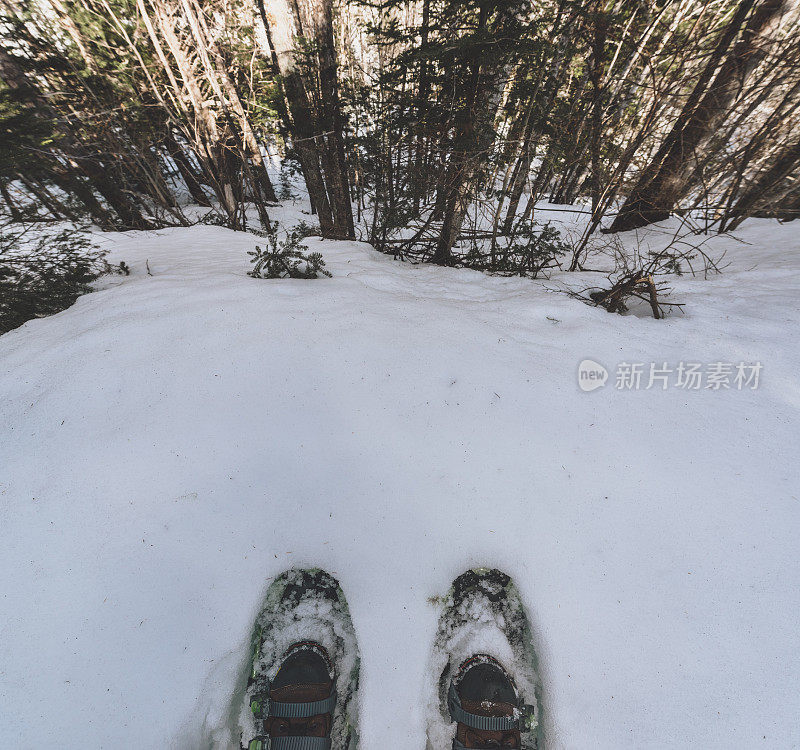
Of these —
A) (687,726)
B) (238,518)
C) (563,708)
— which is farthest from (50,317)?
(687,726)

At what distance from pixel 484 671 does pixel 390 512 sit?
753 millimetres

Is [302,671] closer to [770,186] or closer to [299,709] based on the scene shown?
[299,709]

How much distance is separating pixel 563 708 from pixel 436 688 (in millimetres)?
460

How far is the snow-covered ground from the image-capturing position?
3.69 feet

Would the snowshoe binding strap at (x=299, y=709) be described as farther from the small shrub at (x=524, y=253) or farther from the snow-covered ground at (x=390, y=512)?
the small shrub at (x=524, y=253)

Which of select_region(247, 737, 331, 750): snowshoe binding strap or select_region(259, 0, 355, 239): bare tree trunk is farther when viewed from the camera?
select_region(259, 0, 355, 239): bare tree trunk

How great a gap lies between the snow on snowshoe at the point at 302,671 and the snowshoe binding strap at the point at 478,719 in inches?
14.8

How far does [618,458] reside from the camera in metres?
1.51

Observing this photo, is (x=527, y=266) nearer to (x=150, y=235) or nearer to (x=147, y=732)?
(x=147, y=732)

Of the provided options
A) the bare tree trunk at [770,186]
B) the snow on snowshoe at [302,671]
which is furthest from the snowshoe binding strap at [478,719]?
the bare tree trunk at [770,186]
